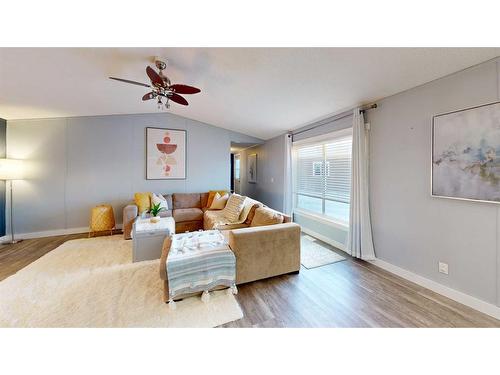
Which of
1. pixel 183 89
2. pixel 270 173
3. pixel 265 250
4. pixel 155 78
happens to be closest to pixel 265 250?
pixel 265 250

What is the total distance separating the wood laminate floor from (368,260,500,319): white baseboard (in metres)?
0.06

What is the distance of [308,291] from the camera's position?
6.57 ft

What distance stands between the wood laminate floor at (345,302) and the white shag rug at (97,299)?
239 mm

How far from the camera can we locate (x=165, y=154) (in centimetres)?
451

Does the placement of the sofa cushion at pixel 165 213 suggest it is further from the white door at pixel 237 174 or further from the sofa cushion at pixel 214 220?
the white door at pixel 237 174

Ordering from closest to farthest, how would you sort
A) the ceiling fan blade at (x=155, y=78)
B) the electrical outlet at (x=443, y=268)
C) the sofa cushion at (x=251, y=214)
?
the ceiling fan blade at (x=155, y=78)
the electrical outlet at (x=443, y=268)
the sofa cushion at (x=251, y=214)

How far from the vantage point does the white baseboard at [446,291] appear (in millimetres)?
1672

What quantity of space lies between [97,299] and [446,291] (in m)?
3.54

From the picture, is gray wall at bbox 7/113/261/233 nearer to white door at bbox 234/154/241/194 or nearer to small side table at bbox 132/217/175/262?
small side table at bbox 132/217/175/262

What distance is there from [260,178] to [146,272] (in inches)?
163

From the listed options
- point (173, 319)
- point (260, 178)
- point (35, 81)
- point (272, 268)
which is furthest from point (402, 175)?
point (35, 81)

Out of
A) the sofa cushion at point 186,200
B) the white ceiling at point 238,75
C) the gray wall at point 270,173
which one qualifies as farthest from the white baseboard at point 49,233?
the gray wall at point 270,173

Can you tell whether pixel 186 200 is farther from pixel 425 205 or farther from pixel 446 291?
pixel 446 291
